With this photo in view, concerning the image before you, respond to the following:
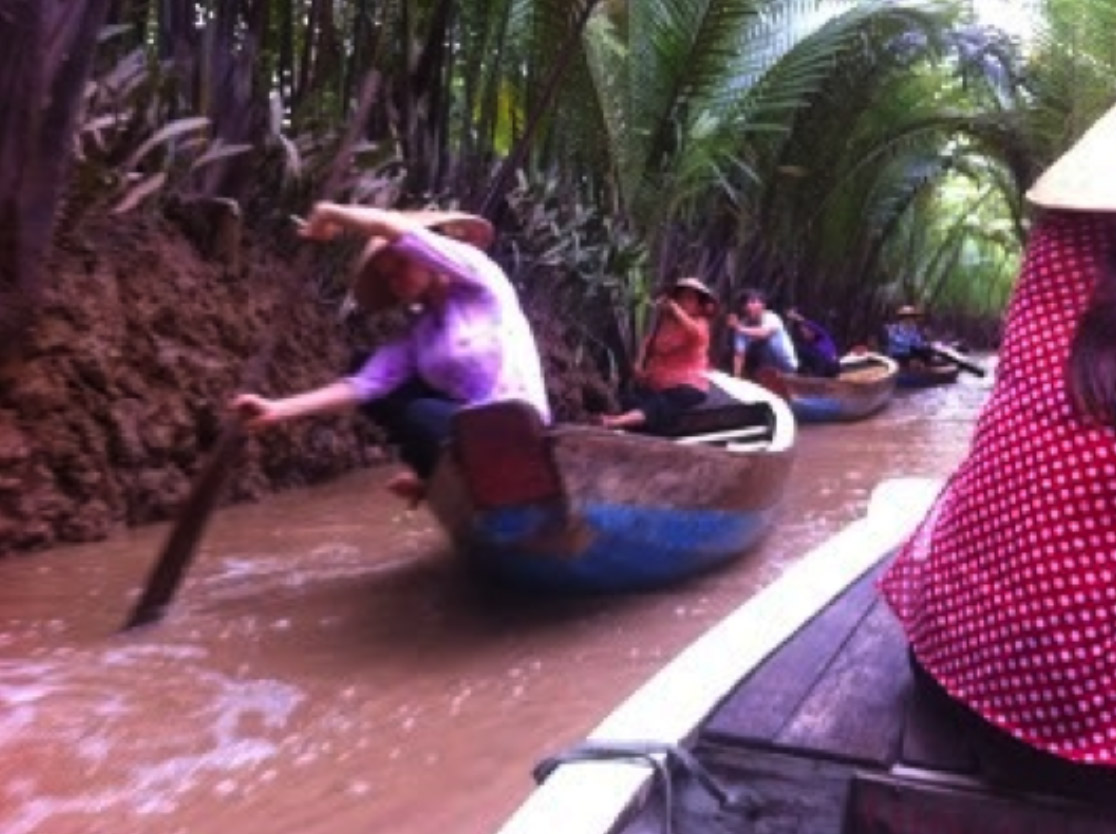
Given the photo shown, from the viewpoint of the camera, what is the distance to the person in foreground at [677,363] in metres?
6.87

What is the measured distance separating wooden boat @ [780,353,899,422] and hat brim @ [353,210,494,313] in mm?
7382

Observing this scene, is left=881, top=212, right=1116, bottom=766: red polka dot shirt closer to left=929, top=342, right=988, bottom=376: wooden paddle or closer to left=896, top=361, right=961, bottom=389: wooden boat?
left=929, top=342, right=988, bottom=376: wooden paddle

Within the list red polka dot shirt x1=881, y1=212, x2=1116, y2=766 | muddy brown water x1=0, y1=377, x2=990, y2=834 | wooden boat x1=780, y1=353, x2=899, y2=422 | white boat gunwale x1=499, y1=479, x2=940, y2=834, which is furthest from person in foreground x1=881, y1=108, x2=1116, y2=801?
wooden boat x1=780, y1=353, x2=899, y2=422

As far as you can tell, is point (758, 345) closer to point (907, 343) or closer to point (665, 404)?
point (665, 404)

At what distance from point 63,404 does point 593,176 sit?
6.38 m

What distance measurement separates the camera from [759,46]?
410 inches

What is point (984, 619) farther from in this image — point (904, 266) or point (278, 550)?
point (904, 266)

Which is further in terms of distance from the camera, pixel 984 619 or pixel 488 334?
pixel 488 334

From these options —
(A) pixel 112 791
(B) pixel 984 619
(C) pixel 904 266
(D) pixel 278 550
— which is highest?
(B) pixel 984 619

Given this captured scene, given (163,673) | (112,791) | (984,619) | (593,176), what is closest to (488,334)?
(163,673)

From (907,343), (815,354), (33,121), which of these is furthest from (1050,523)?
(907,343)

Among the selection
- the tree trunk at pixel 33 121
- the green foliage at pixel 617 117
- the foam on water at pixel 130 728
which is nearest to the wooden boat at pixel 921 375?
the green foliage at pixel 617 117

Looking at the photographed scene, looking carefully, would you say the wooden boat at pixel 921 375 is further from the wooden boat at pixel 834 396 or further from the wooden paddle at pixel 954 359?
the wooden boat at pixel 834 396

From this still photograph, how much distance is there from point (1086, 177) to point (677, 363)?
A: 226 inches
